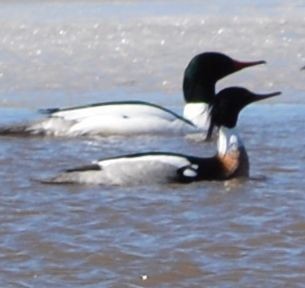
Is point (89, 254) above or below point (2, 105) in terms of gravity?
above

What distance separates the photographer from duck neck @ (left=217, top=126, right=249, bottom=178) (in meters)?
8.35

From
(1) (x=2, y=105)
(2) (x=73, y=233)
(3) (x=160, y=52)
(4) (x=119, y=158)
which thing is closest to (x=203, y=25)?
(3) (x=160, y=52)

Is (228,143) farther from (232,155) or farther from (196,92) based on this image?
(196,92)

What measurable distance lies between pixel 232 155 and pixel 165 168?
→ 0.45m

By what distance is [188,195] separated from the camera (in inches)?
307

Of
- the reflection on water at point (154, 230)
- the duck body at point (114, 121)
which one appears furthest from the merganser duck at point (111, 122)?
the reflection on water at point (154, 230)

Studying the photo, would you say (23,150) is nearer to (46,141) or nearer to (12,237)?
(46,141)

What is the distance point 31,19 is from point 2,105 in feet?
15.1

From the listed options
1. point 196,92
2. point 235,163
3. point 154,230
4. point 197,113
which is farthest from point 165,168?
point 196,92

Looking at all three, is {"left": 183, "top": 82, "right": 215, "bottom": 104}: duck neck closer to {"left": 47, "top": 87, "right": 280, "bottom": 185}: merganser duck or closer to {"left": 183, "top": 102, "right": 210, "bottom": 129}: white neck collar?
{"left": 183, "top": 102, "right": 210, "bottom": 129}: white neck collar

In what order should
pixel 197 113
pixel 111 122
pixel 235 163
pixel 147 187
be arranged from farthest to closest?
1. pixel 197 113
2. pixel 111 122
3. pixel 235 163
4. pixel 147 187

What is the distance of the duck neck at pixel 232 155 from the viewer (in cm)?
835

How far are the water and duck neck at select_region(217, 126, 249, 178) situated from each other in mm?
134

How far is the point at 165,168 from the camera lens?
26.8 feet
